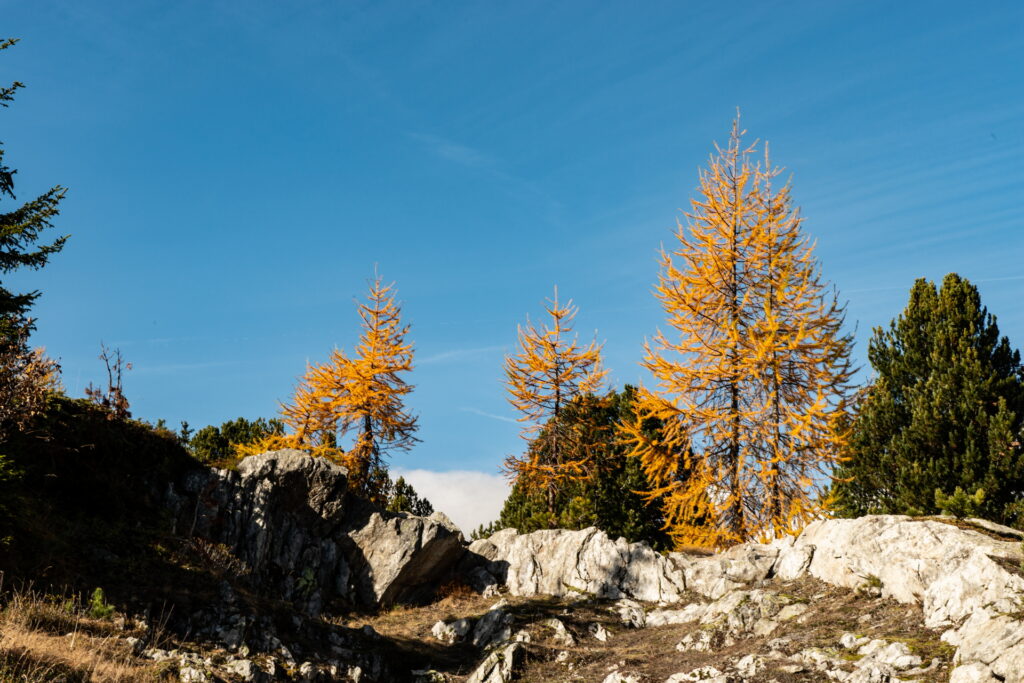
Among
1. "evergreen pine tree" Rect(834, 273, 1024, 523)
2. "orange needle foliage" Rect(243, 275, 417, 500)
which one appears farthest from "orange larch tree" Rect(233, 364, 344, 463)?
"evergreen pine tree" Rect(834, 273, 1024, 523)

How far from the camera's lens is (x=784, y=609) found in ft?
49.1

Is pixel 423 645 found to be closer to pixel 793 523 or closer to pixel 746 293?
pixel 793 523

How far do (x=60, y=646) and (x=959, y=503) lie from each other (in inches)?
758

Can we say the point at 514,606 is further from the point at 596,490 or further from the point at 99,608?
the point at 99,608

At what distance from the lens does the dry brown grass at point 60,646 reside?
1036 cm

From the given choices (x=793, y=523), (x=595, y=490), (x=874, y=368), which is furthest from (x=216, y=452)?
(x=874, y=368)

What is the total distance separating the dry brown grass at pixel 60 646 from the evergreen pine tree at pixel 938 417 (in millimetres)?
17586

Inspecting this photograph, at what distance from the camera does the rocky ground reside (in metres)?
11.3

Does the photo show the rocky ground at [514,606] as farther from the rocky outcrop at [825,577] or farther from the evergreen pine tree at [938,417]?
the evergreen pine tree at [938,417]

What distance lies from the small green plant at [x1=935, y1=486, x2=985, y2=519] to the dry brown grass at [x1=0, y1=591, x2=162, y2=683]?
58.4 ft

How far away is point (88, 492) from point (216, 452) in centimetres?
1696

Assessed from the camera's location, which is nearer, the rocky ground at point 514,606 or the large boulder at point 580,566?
the rocky ground at point 514,606

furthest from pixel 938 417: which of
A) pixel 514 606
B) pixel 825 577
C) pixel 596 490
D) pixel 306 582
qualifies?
pixel 306 582

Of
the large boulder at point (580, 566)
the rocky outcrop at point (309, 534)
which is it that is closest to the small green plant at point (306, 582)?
the rocky outcrop at point (309, 534)
